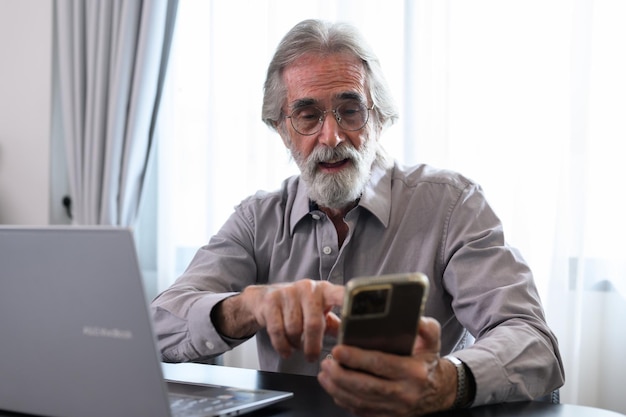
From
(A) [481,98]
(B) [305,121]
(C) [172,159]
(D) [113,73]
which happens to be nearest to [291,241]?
→ (B) [305,121]

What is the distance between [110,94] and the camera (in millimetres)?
3324

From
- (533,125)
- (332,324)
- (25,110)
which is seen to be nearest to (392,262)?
(332,324)

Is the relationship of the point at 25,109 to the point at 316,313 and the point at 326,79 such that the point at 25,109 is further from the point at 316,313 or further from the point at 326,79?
the point at 316,313

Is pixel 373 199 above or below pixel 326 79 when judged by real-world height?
below

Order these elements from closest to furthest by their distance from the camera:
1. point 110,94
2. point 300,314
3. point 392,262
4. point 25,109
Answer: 1. point 300,314
2. point 392,262
3. point 110,94
4. point 25,109

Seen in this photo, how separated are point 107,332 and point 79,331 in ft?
0.18

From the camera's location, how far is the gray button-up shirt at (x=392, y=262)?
4.53 feet

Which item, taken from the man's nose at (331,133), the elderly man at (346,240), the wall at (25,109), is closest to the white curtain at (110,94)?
the wall at (25,109)

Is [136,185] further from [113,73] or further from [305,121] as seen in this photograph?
[305,121]

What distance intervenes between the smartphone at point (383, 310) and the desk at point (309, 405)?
0.64 ft

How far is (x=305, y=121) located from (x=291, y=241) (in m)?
0.30

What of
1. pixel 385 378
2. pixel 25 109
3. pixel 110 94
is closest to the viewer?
pixel 385 378

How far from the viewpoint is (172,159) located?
3.25 metres

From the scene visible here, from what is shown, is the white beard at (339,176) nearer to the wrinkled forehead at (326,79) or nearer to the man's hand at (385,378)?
the wrinkled forehead at (326,79)
